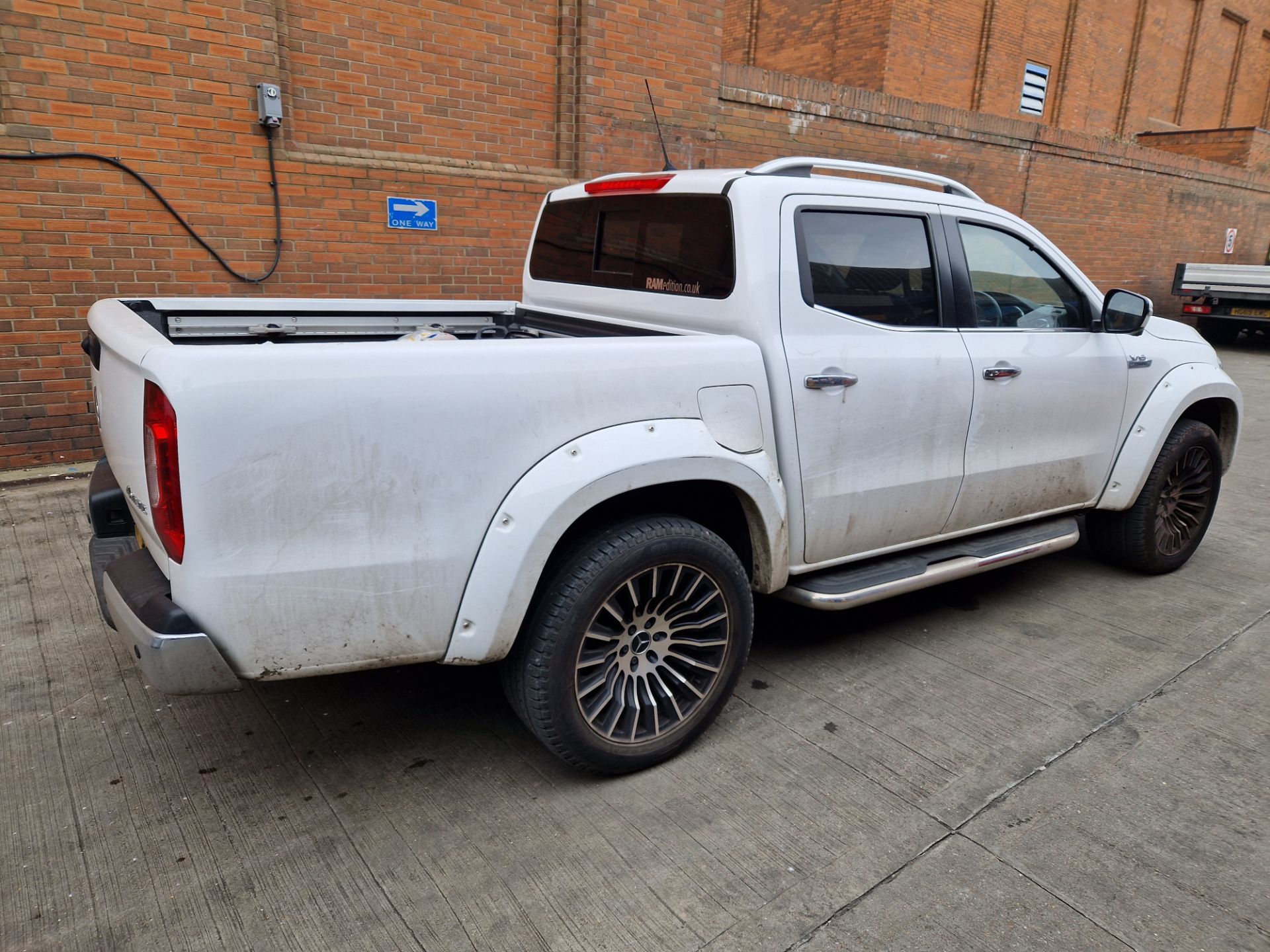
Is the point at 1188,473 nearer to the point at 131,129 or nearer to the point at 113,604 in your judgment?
the point at 113,604

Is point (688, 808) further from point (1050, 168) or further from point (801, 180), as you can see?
point (1050, 168)

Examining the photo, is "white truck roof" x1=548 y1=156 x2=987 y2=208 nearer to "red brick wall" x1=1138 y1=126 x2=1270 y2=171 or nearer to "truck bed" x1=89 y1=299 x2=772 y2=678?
"truck bed" x1=89 y1=299 x2=772 y2=678

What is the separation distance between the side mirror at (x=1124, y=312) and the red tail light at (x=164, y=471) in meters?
4.07

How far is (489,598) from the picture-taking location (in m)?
2.62

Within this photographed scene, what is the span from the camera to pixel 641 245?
3.80 meters

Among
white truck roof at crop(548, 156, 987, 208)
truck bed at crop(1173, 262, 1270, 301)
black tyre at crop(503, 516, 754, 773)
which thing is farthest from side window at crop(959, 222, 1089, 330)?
truck bed at crop(1173, 262, 1270, 301)

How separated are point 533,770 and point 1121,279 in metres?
17.0

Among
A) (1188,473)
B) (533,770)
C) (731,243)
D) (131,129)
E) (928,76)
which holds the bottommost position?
(533,770)

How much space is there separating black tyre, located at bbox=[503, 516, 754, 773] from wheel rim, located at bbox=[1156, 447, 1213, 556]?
3025 millimetres

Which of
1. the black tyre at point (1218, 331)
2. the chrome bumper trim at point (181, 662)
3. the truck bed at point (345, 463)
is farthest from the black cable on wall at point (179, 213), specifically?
the black tyre at point (1218, 331)

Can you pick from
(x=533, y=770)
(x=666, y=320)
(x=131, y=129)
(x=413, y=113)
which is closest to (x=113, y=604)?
(x=533, y=770)

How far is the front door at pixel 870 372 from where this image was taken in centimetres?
333

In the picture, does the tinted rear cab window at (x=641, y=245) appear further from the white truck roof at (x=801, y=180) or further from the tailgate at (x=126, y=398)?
the tailgate at (x=126, y=398)

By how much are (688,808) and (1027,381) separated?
2457mm
